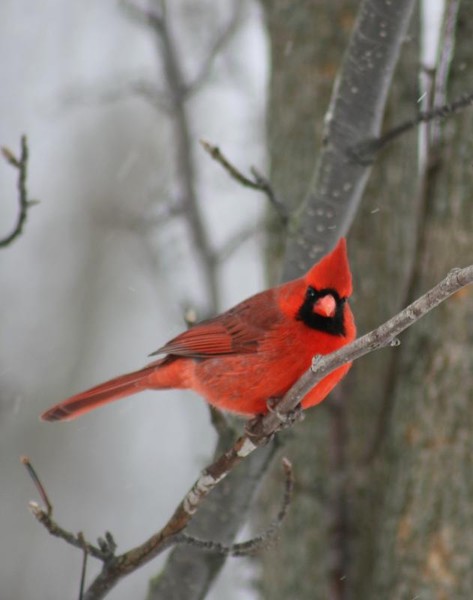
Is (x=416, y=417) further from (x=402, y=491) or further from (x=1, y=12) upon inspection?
(x=1, y=12)

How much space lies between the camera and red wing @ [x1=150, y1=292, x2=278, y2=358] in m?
2.73

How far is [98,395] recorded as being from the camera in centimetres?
291

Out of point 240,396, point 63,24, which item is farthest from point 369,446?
point 63,24

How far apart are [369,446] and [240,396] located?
0.95 metres

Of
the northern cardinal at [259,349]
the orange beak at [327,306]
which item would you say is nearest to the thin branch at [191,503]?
the northern cardinal at [259,349]

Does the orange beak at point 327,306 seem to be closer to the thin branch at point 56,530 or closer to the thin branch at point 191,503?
the thin branch at point 191,503

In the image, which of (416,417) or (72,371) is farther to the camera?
(72,371)

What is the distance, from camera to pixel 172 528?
2111 millimetres

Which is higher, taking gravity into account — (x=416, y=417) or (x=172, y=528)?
(x=172, y=528)

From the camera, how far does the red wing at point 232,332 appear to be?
2.73 metres

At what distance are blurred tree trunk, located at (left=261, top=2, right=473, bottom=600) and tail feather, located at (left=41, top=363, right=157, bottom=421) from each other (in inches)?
22.4

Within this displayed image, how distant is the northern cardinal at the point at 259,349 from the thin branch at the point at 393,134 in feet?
1.44

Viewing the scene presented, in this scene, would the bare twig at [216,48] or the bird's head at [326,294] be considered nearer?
the bird's head at [326,294]

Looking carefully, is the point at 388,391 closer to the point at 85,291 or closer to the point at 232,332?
the point at 232,332
